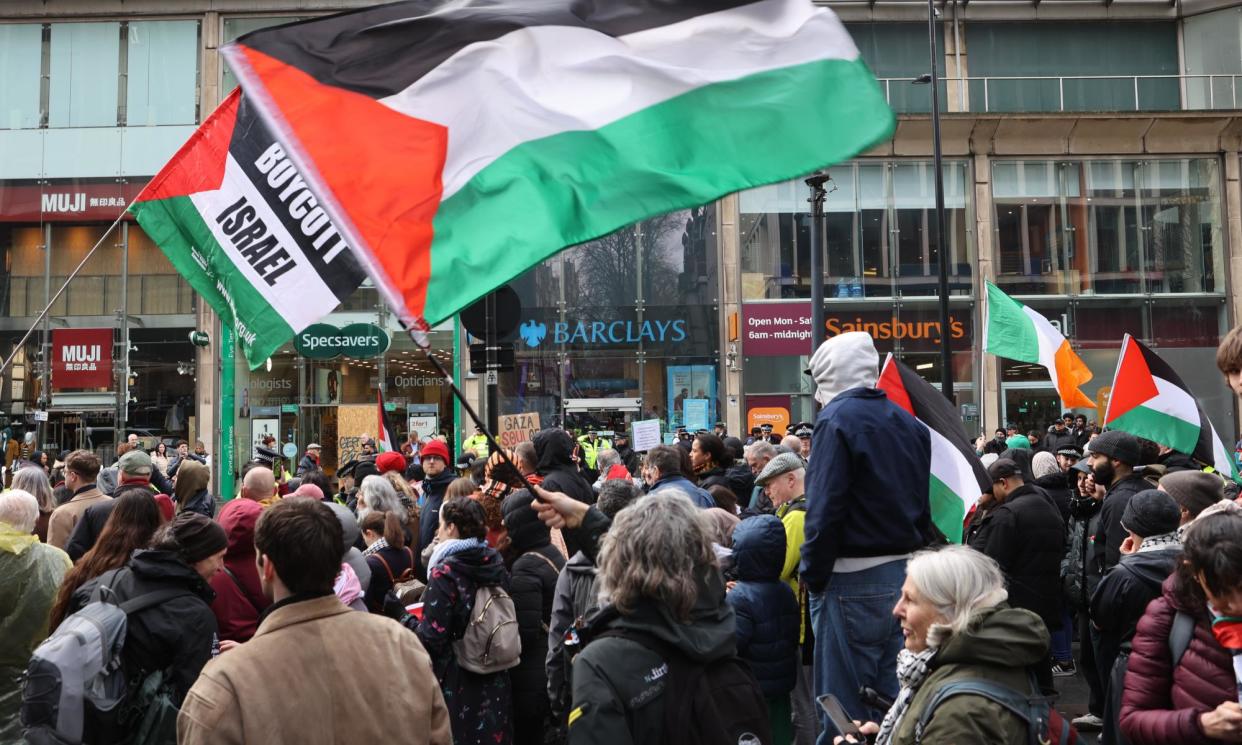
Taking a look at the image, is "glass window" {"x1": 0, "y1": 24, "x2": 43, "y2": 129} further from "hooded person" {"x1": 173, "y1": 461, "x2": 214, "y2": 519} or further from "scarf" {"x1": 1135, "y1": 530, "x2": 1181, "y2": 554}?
"scarf" {"x1": 1135, "y1": 530, "x2": 1181, "y2": 554}

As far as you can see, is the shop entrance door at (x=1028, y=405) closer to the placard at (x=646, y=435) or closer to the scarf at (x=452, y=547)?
the placard at (x=646, y=435)

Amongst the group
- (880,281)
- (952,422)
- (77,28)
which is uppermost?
(77,28)

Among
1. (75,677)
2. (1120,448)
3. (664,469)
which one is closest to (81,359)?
(664,469)

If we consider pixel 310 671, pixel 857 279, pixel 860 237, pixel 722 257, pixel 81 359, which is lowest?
pixel 310 671

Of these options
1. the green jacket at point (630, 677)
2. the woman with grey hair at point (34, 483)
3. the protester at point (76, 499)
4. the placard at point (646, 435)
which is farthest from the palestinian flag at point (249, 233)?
the placard at point (646, 435)

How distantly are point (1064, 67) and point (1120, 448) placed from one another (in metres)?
25.2

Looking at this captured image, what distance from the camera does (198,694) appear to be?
9.41 ft

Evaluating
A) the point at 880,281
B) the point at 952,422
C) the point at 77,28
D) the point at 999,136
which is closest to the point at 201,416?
the point at 77,28

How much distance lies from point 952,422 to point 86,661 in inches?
206

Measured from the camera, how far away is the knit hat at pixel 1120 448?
27.3 ft

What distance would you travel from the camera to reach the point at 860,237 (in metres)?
29.1

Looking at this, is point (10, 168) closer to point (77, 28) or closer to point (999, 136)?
point (77, 28)

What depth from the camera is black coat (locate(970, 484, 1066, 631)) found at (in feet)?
27.3

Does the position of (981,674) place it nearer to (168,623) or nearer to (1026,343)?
(168,623)
